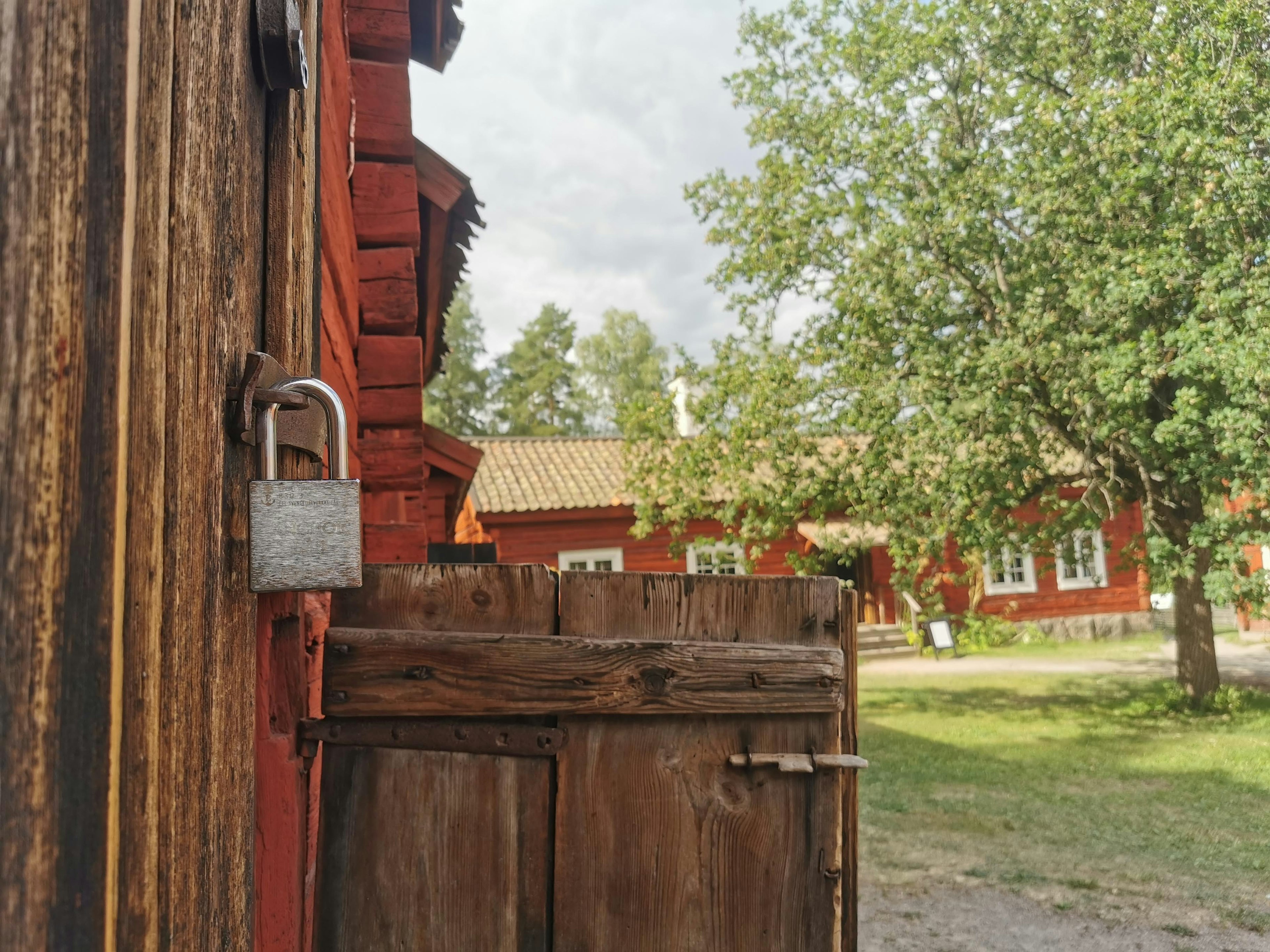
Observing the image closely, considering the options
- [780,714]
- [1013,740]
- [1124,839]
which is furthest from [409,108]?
[1013,740]

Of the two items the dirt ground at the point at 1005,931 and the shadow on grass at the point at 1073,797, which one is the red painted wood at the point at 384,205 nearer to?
the dirt ground at the point at 1005,931

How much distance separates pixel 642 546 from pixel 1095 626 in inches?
383

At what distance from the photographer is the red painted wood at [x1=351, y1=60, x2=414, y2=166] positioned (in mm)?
3736

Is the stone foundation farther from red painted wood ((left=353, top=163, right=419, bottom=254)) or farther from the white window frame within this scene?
red painted wood ((left=353, top=163, right=419, bottom=254))

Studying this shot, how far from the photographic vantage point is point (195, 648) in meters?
0.82

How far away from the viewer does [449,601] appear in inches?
57.1

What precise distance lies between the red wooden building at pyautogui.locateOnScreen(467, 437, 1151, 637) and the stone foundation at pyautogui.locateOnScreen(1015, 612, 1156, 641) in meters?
0.02

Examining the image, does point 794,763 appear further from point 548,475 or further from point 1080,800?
point 548,475

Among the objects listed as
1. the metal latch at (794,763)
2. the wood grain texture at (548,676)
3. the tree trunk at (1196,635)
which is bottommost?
the tree trunk at (1196,635)

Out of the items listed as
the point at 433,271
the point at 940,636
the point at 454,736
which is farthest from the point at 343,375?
the point at 940,636

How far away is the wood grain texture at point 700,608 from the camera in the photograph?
1.49 metres

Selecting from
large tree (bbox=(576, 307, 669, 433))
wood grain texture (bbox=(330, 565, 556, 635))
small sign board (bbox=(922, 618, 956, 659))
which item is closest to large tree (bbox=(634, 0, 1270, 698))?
small sign board (bbox=(922, 618, 956, 659))

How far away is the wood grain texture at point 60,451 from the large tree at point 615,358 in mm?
37105

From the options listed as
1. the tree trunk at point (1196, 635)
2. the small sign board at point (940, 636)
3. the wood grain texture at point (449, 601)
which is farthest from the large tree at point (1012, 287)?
the wood grain texture at point (449, 601)
